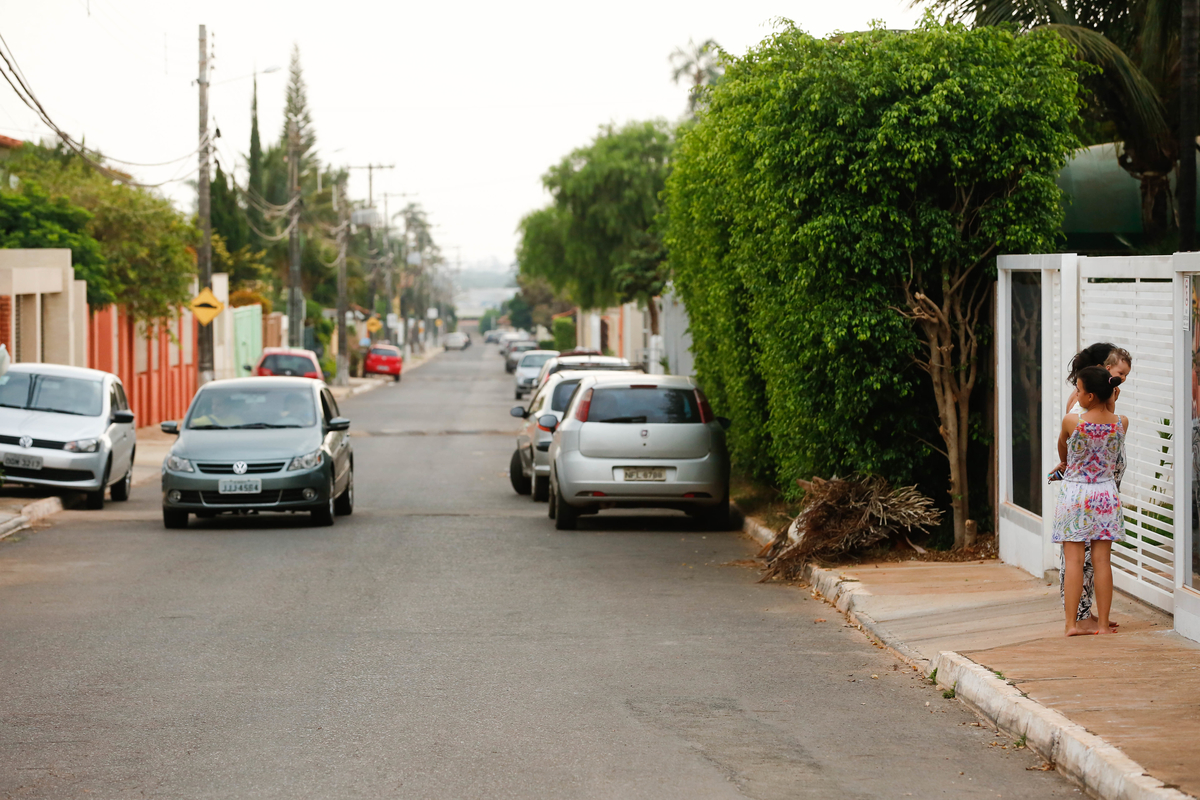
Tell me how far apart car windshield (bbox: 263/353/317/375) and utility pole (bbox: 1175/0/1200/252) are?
2609 centimetres

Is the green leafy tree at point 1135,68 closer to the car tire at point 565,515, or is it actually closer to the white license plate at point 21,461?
the car tire at point 565,515

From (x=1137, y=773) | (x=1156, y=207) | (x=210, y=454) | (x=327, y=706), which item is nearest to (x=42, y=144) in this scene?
(x=210, y=454)

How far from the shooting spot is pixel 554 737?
6750 mm

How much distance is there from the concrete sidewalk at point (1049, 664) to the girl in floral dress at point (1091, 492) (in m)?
0.25

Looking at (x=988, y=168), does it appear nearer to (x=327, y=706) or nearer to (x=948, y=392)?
(x=948, y=392)

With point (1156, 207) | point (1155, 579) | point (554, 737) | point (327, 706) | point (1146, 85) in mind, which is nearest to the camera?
point (554, 737)

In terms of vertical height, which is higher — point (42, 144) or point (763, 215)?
point (42, 144)

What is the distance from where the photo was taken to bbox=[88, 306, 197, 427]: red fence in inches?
1224

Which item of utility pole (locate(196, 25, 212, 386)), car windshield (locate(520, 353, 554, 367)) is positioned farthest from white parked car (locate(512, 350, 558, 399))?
utility pole (locate(196, 25, 212, 386))

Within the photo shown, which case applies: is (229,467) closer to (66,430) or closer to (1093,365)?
(66,430)

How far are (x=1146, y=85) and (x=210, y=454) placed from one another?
1015 cm

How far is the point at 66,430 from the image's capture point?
1809cm

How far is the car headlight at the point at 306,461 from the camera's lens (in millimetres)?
15594

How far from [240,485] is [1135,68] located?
10.0m
